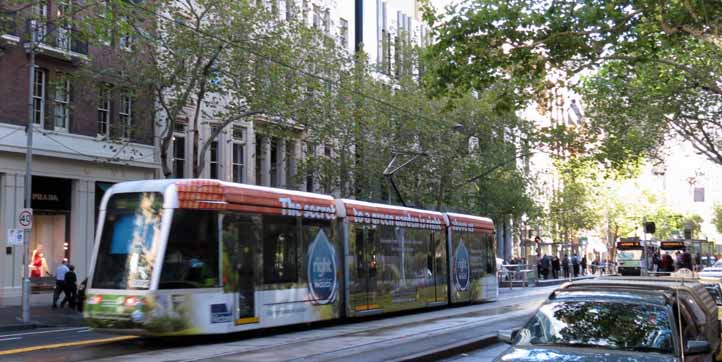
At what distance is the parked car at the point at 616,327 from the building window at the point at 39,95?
2410 cm

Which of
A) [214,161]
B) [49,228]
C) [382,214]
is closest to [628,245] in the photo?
[214,161]

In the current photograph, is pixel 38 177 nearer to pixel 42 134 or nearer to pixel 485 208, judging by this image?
pixel 42 134

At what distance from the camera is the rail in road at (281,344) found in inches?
533

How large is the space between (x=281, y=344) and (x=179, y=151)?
2118cm

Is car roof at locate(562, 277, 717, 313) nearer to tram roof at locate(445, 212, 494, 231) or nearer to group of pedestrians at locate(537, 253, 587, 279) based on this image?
tram roof at locate(445, 212, 494, 231)

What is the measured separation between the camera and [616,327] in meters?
7.96

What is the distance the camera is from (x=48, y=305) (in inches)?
1139

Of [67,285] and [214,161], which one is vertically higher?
[214,161]

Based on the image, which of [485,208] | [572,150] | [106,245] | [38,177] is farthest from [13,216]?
[485,208]

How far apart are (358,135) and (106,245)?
2081 centimetres

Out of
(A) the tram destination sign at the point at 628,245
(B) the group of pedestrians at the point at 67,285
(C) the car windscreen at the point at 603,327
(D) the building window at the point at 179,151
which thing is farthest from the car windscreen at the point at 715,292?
(A) the tram destination sign at the point at 628,245

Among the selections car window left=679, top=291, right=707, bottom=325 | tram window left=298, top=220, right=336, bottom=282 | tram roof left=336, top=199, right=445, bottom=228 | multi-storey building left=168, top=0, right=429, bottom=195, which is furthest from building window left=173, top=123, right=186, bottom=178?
car window left=679, top=291, right=707, bottom=325

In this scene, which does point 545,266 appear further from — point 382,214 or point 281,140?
point 382,214

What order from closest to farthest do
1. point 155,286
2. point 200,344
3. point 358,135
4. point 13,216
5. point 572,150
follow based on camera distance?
point 155,286, point 200,344, point 13,216, point 358,135, point 572,150
